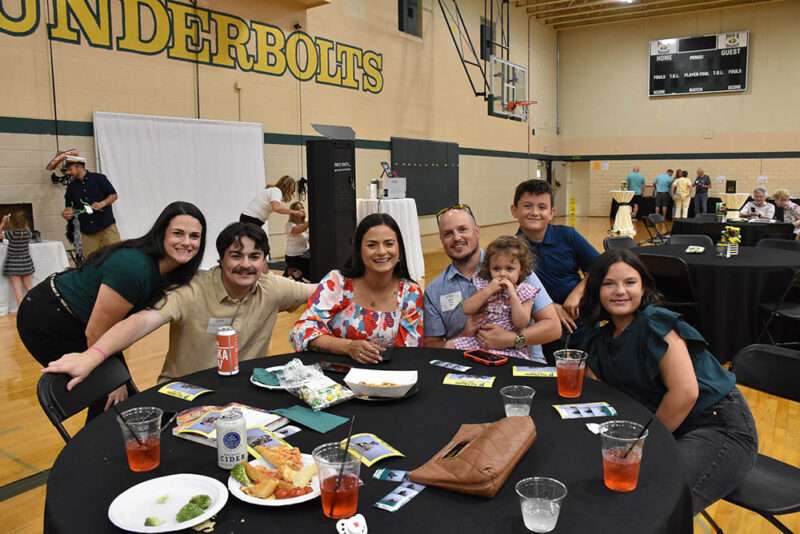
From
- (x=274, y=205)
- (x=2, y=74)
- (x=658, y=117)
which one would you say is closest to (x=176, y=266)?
(x=274, y=205)

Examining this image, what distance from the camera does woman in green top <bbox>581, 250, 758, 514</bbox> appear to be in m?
1.77

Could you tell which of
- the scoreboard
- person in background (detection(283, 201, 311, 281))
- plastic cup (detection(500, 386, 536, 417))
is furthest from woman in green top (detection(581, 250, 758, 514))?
the scoreboard

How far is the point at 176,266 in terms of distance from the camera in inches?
99.8

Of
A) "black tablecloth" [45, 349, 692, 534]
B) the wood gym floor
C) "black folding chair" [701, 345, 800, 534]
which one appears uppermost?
"black tablecloth" [45, 349, 692, 534]

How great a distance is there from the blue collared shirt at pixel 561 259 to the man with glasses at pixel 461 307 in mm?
682

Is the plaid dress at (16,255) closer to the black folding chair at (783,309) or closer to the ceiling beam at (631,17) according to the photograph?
the black folding chair at (783,309)

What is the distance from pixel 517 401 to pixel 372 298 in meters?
1.02

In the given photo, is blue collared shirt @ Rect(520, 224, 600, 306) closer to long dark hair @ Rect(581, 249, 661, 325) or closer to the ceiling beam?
long dark hair @ Rect(581, 249, 661, 325)

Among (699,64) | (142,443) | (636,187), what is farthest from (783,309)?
(699,64)

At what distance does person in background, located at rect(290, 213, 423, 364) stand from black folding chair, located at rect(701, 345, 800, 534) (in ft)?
3.99

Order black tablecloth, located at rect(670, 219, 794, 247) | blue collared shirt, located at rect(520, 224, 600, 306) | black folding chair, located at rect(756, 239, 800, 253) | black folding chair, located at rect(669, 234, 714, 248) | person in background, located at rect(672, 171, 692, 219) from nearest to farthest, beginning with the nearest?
blue collared shirt, located at rect(520, 224, 600, 306)
black folding chair, located at rect(756, 239, 800, 253)
black folding chair, located at rect(669, 234, 714, 248)
black tablecloth, located at rect(670, 219, 794, 247)
person in background, located at rect(672, 171, 692, 219)

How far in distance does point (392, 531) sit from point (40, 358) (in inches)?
88.6

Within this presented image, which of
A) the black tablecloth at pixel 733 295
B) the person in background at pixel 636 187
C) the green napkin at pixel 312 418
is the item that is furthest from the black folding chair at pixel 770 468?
the person in background at pixel 636 187

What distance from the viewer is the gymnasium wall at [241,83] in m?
7.04
